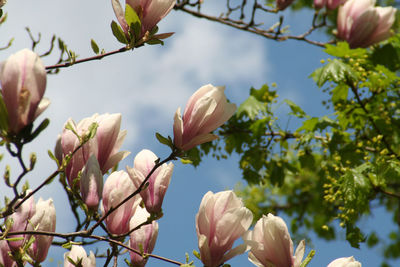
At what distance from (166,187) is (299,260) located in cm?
40

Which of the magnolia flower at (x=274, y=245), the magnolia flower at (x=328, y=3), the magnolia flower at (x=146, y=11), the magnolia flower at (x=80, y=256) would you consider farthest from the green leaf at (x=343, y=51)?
the magnolia flower at (x=80, y=256)

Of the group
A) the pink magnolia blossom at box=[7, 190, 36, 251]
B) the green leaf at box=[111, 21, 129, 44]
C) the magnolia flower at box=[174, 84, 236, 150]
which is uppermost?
the green leaf at box=[111, 21, 129, 44]

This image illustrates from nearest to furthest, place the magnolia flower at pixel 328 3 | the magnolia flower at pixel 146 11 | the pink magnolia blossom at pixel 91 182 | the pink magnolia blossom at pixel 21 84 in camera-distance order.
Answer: the pink magnolia blossom at pixel 21 84 < the pink magnolia blossom at pixel 91 182 < the magnolia flower at pixel 146 11 < the magnolia flower at pixel 328 3

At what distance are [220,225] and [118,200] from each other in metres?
0.28

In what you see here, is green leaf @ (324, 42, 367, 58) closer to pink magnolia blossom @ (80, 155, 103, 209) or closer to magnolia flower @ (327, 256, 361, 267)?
magnolia flower @ (327, 256, 361, 267)

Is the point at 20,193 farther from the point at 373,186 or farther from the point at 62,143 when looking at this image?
the point at 373,186

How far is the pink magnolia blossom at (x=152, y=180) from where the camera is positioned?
4.47ft

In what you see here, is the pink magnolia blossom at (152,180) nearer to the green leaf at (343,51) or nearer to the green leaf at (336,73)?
the green leaf at (336,73)

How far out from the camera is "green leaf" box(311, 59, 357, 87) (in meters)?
2.74

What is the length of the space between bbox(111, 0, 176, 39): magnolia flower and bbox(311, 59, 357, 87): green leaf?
4.83ft

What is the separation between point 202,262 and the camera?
130cm

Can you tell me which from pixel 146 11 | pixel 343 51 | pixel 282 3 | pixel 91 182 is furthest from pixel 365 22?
pixel 91 182

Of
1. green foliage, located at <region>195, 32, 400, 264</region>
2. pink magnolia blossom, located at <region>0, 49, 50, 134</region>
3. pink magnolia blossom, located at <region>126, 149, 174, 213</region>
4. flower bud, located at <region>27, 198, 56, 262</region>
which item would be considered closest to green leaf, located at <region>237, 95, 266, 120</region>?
green foliage, located at <region>195, 32, 400, 264</region>

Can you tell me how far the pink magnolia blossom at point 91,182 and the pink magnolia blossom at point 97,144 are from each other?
0.11 ft
